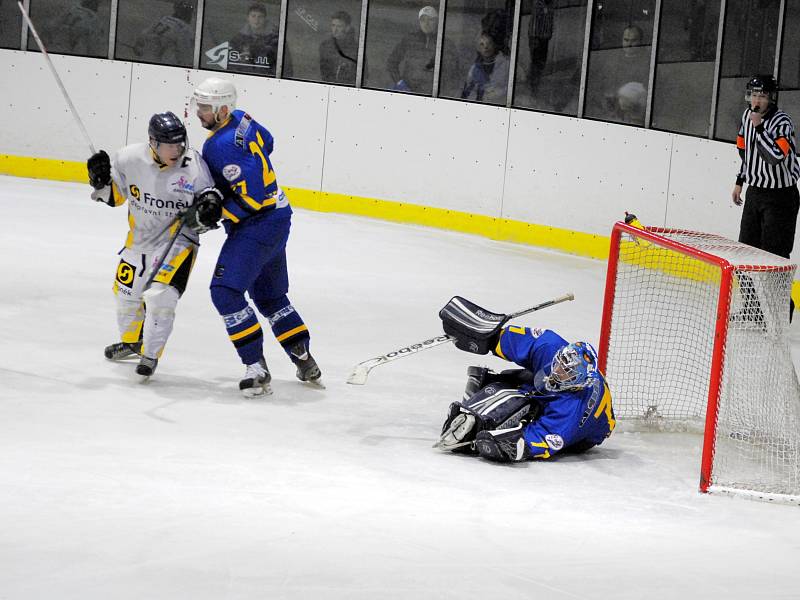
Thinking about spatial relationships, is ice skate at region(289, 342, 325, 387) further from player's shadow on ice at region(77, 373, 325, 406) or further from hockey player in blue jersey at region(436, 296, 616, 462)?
hockey player in blue jersey at region(436, 296, 616, 462)

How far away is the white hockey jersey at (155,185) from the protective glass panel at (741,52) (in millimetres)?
4690

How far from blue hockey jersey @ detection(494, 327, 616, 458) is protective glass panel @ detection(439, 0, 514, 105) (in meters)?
5.26

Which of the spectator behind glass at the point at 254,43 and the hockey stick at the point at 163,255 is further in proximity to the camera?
the spectator behind glass at the point at 254,43

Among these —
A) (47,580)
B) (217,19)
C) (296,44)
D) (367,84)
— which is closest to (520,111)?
(367,84)

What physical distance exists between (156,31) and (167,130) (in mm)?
5703

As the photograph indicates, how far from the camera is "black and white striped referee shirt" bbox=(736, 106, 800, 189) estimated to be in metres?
6.54

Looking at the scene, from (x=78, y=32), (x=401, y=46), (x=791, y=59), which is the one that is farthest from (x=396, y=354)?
(x=78, y=32)

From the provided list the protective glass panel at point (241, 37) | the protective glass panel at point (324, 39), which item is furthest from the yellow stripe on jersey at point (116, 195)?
the protective glass panel at point (241, 37)

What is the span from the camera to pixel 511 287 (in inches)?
290

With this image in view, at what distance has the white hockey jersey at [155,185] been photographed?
457cm

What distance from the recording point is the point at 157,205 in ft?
15.2

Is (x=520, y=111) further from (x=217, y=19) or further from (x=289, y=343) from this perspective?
(x=289, y=343)

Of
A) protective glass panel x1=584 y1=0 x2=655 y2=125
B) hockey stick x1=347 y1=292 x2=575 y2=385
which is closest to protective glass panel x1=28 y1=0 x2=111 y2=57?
protective glass panel x1=584 y1=0 x2=655 y2=125

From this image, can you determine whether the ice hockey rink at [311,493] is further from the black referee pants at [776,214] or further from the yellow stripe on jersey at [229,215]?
the black referee pants at [776,214]
